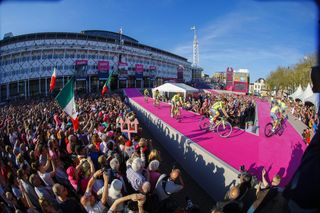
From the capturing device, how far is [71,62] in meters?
53.0

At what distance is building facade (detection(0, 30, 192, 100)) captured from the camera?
42.6 m

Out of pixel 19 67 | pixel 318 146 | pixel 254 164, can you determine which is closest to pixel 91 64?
pixel 19 67

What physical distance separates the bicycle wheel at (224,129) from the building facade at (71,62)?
67.3 feet

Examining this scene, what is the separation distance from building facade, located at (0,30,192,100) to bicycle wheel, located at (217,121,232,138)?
807 inches

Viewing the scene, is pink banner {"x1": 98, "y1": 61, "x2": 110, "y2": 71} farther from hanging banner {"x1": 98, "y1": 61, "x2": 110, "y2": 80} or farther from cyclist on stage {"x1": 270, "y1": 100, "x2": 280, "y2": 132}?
cyclist on stage {"x1": 270, "y1": 100, "x2": 280, "y2": 132}

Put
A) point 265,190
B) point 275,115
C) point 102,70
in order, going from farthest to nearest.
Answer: point 102,70 < point 275,115 < point 265,190

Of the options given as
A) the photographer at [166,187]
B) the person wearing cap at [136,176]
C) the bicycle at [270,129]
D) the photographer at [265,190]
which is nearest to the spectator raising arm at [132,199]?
the person wearing cap at [136,176]

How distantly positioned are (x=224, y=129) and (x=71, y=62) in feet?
161

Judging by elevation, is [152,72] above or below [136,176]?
above

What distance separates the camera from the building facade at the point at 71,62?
140ft

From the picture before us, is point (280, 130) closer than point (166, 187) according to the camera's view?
No

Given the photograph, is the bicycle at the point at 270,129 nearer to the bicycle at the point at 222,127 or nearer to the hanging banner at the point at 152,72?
the bicycle at the point at 222,127

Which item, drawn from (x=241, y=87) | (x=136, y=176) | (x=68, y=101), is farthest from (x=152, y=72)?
(x=136, y=176)

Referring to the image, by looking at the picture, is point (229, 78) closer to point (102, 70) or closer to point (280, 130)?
point (102, 70)
